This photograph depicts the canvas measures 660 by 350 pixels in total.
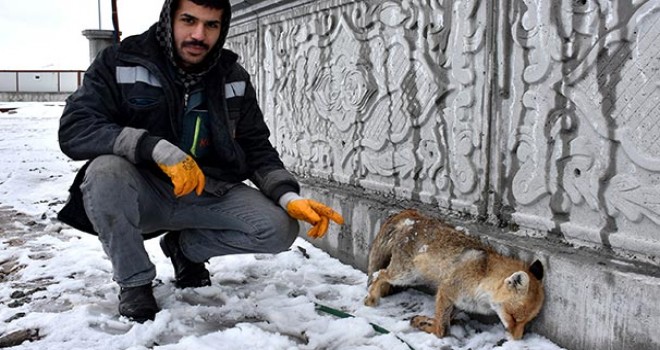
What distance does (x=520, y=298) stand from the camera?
2.37 m

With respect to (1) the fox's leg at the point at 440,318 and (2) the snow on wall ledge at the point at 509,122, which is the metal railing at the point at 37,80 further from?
(1) the fox's leg at the point at 440,318

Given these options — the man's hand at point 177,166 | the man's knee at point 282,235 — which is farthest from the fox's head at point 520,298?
the man's hand at point 177,166

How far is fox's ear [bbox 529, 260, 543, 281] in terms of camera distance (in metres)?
2.41

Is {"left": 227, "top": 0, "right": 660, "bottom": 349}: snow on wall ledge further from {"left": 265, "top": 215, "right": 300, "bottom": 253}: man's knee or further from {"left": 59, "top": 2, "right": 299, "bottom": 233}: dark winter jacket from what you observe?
{"left": 59, "top": 2, "right": 299, "bottom": 233}: dark winter jacket

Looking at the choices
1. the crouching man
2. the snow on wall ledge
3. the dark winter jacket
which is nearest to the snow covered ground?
the crouching man

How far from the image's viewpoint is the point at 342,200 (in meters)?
3.79

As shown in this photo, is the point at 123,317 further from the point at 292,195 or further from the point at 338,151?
the point at 338,151

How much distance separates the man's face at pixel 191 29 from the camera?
9.39 ft

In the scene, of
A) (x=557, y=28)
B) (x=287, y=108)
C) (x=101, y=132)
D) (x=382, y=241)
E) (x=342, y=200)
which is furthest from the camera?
(x=287, y=108)

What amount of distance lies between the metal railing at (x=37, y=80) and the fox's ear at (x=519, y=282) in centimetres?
2953

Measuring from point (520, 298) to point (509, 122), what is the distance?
2.62 feet

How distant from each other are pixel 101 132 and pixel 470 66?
5.82 feet

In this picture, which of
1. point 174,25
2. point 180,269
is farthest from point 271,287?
point 174,25

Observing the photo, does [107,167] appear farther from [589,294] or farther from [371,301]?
[589,294]
